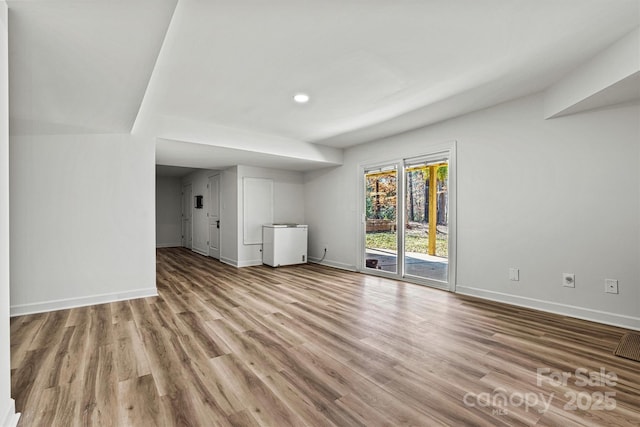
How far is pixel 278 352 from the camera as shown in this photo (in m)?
2.22

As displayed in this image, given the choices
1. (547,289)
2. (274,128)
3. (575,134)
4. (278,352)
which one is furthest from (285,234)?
(575,134)

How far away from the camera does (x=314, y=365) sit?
6.64 feet

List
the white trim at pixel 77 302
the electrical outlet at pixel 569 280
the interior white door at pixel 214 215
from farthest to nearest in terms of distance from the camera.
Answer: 1. the interior white door at pixel 214 215
2. the white trim at pixel 77 302
3. the electrical outlet at pixel 569 280

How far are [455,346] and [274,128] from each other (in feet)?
11.7

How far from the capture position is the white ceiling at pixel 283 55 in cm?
172

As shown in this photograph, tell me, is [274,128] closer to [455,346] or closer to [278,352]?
[278,352]

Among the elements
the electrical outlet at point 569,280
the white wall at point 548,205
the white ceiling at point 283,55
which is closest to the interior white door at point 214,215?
the white ceiling at point 283,55

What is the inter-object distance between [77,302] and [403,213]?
438 cm

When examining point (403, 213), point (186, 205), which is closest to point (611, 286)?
point (403, 213)

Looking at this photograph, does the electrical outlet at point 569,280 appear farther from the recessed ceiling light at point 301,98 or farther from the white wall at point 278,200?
the white wall at point 278,200

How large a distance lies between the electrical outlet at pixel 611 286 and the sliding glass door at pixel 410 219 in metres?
1.53

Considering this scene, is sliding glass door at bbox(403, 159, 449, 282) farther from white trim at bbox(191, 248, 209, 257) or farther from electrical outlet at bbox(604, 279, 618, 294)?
white trim at bbox(191, 248, 209, 257)

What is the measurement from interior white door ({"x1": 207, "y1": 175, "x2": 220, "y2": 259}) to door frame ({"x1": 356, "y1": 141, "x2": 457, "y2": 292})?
10.9 ft

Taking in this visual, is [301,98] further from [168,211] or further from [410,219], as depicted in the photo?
[168,211]
